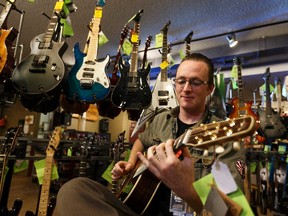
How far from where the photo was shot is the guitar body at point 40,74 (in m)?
1.58

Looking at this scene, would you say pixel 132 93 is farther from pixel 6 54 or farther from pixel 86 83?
pixel 6 54

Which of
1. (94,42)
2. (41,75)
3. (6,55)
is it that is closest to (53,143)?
(41,75)

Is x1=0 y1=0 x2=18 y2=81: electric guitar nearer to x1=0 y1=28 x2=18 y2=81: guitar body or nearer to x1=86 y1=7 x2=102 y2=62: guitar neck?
x1=0 y1=28 x2=18 y2=81: guitar body

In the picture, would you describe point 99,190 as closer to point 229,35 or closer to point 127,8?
point 127,8

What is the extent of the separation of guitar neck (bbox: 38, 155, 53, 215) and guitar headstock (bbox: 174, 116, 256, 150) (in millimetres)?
1410

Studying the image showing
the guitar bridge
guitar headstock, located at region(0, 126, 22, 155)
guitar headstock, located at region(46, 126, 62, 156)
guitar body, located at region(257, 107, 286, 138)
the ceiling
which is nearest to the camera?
the guitar bridge

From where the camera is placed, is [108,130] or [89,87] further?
[108,130]

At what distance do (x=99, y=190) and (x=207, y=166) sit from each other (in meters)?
0.53

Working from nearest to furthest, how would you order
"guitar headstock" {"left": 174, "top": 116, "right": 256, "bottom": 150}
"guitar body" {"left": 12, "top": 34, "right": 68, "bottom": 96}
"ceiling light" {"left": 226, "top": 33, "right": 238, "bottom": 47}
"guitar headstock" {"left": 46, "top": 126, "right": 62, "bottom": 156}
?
"guitar headstock" {"left": 174, "top": 116, "right": 256, "bottom": 150} < "guitar body" {"left": 12, "top": 34, "right": 68, "bottom": 96} < "guitar headstock" {"left": 46, "top": 126, "right": 62, "bottom": 156} < "ceiling light" {"left": 226, "top": 33, "right": 238, "bottom": 47}

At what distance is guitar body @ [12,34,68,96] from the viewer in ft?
5.17

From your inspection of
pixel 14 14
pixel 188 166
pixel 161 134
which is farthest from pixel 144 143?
pixel 14 14

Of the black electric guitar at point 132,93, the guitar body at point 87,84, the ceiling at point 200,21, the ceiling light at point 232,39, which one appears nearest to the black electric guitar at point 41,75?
the guitar body at point 87,84

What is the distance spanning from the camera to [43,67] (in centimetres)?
163

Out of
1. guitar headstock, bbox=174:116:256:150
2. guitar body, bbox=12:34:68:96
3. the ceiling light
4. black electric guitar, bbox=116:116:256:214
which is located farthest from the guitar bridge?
the ceiling light
